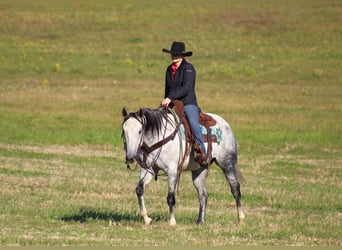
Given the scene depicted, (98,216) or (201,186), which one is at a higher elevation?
(201,186)

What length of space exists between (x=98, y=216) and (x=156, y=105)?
25.7 meters

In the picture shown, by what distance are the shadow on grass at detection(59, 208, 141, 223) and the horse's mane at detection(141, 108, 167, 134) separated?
1.82 m

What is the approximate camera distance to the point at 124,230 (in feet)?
48.9

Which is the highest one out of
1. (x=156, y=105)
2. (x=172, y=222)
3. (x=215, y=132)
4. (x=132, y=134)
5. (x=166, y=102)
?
(x=166, y=102)

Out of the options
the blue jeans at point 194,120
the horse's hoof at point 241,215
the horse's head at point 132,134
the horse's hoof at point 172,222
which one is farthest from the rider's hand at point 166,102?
the horse's hoof at point 241,215

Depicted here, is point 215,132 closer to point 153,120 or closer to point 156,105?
point 153,120

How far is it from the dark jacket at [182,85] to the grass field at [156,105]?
212 cm

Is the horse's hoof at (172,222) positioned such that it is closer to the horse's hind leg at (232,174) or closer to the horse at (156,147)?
the horse at (156,147)

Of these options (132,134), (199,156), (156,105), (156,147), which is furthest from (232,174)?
(156,105)

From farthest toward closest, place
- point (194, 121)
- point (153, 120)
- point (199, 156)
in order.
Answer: point (199, 156)
point (194, 121)
point (153, 120)

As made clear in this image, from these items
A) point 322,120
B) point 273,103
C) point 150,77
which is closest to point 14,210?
point 322,120

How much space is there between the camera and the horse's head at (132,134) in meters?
15.0

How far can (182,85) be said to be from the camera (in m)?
16.0

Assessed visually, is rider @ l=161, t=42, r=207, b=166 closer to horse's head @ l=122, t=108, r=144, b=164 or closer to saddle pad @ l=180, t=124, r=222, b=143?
saddle pad @ l=180, t=124, r=222, b=143
